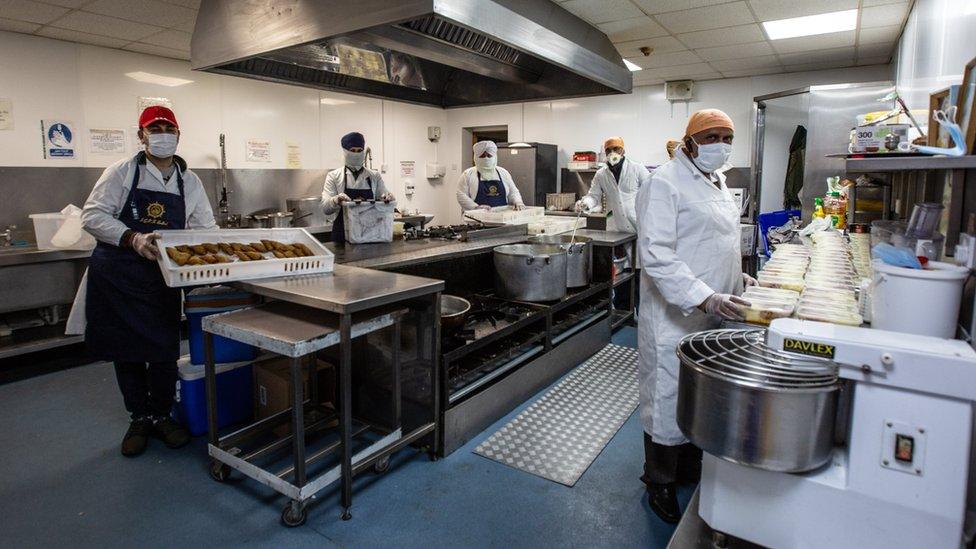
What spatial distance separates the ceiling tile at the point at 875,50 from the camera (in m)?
5.04

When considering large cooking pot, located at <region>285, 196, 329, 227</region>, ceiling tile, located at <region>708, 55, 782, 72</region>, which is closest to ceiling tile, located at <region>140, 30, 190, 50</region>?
large cooking pot, located at <region>285, 196, 329, 227</region>

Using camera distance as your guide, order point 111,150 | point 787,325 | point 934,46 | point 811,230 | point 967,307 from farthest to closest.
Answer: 1. point 111,150
2. point 811,230
3. point 934,46
4. point 967,307
5. point 787,325

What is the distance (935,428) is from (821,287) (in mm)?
860

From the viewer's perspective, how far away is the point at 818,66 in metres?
5.89

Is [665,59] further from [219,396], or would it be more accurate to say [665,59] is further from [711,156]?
[219,396]

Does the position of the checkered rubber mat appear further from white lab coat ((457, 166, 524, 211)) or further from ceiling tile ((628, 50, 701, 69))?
ceiling tile ((628, 50, 701, 69))

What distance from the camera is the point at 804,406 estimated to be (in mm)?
1145

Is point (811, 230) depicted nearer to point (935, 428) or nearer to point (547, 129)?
point (935, 428)

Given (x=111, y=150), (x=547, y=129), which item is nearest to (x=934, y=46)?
(x=547, y=129)

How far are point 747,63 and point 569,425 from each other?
15.4 ft

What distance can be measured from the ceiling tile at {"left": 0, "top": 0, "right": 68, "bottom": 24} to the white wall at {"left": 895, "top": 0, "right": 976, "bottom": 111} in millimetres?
5049

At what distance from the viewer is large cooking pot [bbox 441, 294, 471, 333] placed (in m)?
2.75

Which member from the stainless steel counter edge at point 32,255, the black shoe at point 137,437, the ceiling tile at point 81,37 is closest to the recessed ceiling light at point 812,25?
the black shoe at point 137,437

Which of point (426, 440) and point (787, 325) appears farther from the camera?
point (426, 440)
